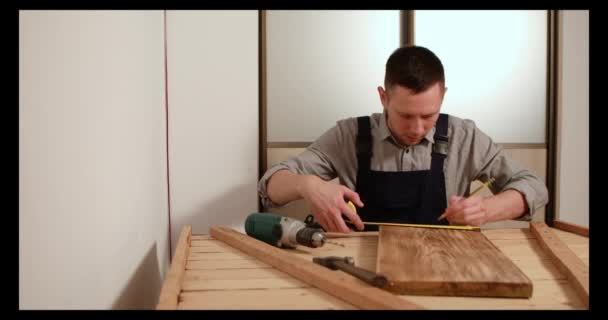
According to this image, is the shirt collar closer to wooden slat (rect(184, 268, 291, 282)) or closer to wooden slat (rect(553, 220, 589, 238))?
wooden slat (rect(553, 220, 589, 238))

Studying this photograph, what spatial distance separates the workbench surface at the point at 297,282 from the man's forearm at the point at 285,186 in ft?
0.76

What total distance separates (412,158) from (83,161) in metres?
1.15

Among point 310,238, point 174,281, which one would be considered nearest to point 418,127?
point 310,238

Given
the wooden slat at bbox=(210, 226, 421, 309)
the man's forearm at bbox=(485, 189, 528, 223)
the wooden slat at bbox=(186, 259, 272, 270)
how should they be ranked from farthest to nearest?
1. the man's forearm at bbox=(485, 189, 528, 223)
2. the wooden slat at bbox=(186, 259, 272, 270)
3. the wooden slat at bbox=(210, 226, 421, 309)

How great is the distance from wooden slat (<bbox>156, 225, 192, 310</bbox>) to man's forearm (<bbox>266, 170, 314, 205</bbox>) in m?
0.37

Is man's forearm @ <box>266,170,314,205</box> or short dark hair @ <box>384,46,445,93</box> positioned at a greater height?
short dark hair @ <box>384,46,445,93</box>

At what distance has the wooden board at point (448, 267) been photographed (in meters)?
0.79

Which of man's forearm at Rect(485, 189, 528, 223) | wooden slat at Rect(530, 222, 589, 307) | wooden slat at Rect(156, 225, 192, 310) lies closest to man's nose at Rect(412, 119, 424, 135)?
man's forearm at Rect(485, 189, 528, 223)

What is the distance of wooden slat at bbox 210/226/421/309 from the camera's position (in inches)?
28.3

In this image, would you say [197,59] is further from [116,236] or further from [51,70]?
[51,70]

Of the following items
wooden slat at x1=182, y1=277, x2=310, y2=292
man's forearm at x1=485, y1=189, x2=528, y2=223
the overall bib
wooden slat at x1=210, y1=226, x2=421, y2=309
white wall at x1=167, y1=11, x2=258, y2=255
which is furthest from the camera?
white wall at x1=167, y1=11, x2=258, y2=255

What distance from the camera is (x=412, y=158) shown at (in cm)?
167

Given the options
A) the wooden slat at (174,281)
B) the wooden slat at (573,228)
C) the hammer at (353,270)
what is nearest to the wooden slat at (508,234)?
the wooden slat at (573,228)
